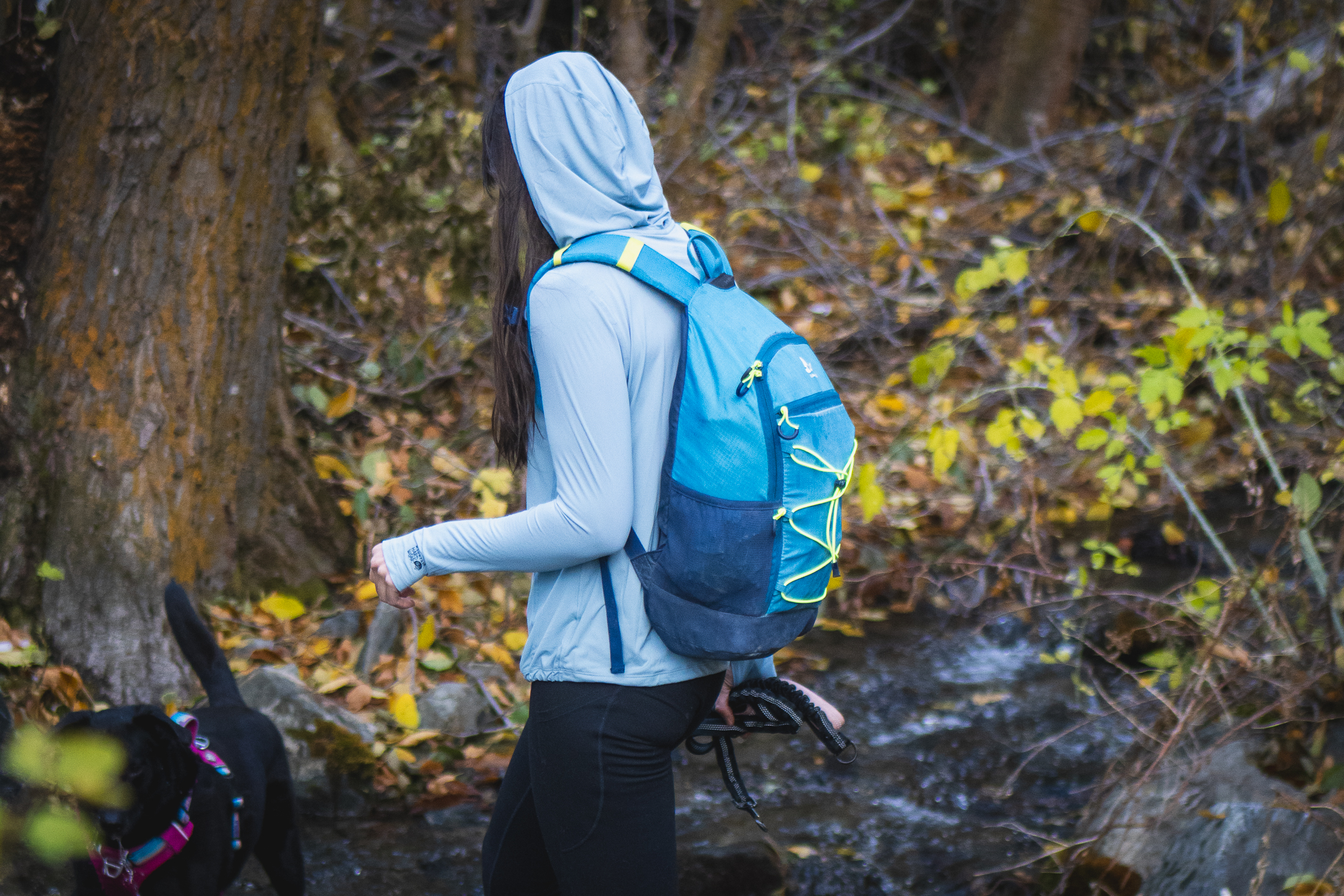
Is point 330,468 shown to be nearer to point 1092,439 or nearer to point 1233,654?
point 1092,439

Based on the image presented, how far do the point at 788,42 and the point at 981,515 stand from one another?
6272mm

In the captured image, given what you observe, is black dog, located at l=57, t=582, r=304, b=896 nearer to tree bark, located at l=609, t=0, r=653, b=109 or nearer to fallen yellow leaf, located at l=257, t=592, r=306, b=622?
fallen yellow leaf, located at l=257, t=592, r=306, b=622

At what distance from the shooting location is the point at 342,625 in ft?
13.9

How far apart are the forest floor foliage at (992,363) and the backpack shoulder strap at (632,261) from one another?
2.09m

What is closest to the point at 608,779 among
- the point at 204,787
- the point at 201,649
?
the point at 204,787

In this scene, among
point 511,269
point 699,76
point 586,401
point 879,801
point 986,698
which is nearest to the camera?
point 586,401

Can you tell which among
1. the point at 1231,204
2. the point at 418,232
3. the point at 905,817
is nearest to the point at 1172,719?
the point at 905,817

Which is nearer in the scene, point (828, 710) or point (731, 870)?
point (828, 710)

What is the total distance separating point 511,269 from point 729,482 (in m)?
0.54

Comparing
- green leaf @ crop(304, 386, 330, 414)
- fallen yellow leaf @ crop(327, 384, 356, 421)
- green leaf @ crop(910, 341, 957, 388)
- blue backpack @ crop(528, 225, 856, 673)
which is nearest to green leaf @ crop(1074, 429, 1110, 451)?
green leaf @ crop(910, 341, 957, 388)

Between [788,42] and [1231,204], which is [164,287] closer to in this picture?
[1231,204]

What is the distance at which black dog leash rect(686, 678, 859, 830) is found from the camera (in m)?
1.86

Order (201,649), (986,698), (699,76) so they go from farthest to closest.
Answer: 1. (699,76)
2. (986,698)
3. (201,649)

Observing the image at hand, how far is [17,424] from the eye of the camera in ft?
11.8
